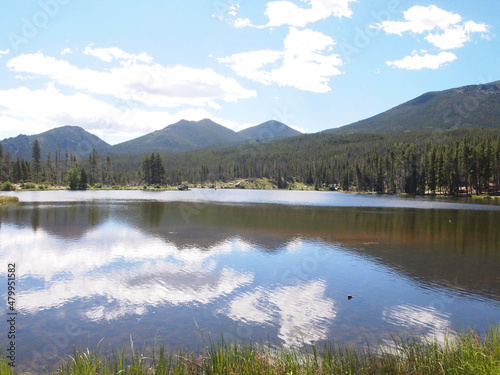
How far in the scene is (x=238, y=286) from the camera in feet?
61.8

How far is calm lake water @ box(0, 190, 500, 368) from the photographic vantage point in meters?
13.1

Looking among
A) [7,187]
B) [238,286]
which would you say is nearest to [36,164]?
[7,187]

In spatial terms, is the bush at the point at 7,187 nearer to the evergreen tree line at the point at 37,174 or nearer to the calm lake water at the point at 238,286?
the evergreen tree line at the point at 37,174

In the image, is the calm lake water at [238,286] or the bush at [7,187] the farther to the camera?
the bush at [7,187]

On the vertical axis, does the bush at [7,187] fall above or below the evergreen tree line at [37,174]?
below

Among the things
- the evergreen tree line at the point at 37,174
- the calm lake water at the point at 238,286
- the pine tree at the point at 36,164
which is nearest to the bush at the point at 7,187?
the evergreen tree line at the point at 37,174

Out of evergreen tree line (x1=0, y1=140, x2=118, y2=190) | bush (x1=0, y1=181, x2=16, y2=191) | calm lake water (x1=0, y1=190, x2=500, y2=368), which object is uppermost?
evergreen tree line (x1=0, y1=140, x2=118, y2=190)

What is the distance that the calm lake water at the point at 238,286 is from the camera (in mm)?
13062

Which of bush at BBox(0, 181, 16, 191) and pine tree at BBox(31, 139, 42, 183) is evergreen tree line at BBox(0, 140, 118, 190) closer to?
pine tree at BBox(31, 139, 42, 183)

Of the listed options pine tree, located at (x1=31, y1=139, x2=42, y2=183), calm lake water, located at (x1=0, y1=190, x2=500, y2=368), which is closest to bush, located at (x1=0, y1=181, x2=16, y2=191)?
pine tree, located at (x1=31, y1=139, x2=42, y2=183)

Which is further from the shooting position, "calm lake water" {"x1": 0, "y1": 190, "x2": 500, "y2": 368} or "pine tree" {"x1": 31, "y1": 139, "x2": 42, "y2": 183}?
"pine tree" {"x1": 31, "y1": 139, "x2": 42, "y2": 183}

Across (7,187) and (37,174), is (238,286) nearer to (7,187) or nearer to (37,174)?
(7,187)

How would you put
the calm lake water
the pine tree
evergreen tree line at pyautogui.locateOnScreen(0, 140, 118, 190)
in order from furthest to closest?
the pine tree
evergreen tree line at pyautogui.locateOnScreen(0, 140, 118, 190)
the calm lake water

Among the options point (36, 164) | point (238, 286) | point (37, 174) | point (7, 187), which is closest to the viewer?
point (238, 286)
